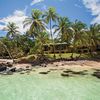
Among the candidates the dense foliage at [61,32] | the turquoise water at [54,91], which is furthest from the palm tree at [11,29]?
the turquoise water at [54,91]

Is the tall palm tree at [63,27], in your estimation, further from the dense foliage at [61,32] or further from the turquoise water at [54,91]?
the turquoise water at [54,91]

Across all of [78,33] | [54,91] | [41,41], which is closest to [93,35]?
[78,33]

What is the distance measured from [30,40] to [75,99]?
5370 cm

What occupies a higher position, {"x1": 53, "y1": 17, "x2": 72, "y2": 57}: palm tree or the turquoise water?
{"x1": 53, "y1": 17, "x2": 72, "y2": 57}: palm tree

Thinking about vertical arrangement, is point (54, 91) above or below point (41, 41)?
below

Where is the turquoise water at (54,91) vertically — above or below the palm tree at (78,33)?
below

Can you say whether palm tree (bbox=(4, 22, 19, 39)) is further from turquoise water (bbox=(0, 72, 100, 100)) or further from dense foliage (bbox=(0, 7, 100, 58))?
turquoise water (bbox=(0, 72, 100, 100))

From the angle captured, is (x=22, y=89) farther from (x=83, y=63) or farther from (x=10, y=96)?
(x=83, y=63)

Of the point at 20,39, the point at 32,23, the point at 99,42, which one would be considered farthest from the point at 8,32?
the point at 99,42

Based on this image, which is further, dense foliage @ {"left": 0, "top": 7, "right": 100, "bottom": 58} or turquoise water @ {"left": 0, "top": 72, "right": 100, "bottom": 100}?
dense foliage @ {"left": 0, "top": 7, "right": 100, "bottom": 58}

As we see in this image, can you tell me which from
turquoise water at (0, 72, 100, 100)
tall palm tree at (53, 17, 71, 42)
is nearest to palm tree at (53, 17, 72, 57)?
tall palm tree at (53, 17, 71, 42)

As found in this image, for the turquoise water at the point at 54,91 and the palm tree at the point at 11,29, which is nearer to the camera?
the turquoise water at the point at 54,91

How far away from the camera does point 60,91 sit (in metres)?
20.9

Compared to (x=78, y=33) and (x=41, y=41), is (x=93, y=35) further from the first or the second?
(x=41, y=41)
